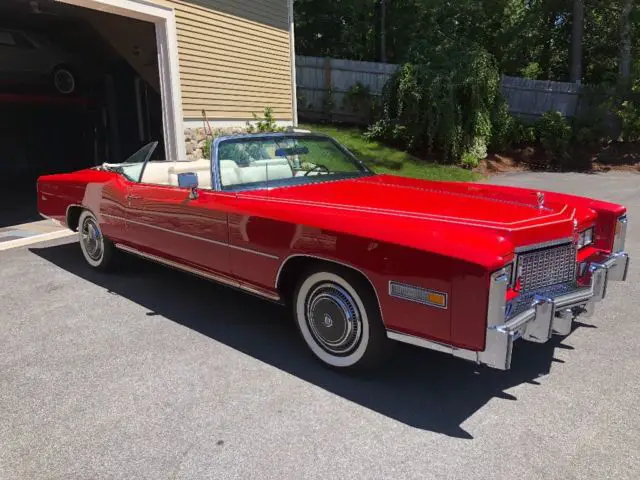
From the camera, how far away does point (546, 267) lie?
2994mm

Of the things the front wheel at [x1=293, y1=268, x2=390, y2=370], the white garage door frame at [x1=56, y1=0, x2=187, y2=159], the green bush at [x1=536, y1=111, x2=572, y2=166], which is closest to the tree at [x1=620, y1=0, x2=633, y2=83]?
the green bush at [x1=536, y1=111, x2=572, y2=166]

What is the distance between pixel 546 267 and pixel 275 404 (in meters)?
1.71

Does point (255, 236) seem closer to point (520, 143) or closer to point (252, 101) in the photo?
point (252, 101)

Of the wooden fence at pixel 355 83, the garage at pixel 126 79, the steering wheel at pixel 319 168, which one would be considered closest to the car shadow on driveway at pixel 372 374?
the steering wheel at pixel 319 168

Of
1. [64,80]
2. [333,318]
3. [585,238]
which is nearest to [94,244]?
[333,318]

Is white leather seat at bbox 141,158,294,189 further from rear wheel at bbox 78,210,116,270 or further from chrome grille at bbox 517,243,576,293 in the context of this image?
chrome grille at bbox 517,243,576,293

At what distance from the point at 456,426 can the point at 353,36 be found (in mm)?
22277

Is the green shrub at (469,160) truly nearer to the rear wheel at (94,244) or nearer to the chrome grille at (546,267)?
the rear wheel at (94,244)

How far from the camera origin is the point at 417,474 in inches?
91.5

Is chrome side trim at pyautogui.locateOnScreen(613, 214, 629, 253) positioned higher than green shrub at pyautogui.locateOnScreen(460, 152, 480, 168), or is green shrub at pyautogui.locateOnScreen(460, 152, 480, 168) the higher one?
chrome side trim at pyautogui.locateOnScreen(613, 214, 629, 253)

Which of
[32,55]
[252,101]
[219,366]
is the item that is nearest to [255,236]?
[219,366]

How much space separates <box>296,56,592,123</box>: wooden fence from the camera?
16.8 m

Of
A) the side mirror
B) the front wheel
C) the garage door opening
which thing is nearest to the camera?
the front wheel

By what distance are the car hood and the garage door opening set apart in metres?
7.80
